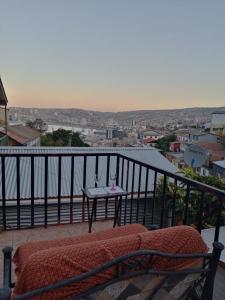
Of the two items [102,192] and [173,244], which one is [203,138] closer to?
[102,192]

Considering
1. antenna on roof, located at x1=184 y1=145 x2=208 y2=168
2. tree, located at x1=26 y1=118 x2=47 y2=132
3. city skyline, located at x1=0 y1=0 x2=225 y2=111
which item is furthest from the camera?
tree, located at x1=26 y1=118 x2=47 y2=132

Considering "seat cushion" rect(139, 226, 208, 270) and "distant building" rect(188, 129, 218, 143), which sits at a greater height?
"seat cushion" rect(139, 226, 208, 270)

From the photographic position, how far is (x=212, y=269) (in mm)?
1219

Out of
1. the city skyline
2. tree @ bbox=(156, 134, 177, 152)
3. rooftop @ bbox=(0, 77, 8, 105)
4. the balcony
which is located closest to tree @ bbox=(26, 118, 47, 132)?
tree @ bbox=(156, 134, 177, 152)

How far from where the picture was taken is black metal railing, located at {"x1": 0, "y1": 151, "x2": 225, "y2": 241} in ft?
8.13

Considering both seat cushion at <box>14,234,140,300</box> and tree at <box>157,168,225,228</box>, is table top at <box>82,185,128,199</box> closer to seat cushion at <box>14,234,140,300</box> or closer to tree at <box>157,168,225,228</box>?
tree at <box>157,168,225,228</box>

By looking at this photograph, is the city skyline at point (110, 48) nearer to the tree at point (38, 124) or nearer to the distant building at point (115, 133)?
the distant building at point (115, 133)

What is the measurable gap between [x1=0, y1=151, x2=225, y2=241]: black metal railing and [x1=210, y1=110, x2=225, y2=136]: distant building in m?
37.2

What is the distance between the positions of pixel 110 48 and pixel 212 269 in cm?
1390

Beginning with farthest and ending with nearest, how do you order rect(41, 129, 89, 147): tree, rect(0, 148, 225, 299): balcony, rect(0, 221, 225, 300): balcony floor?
rect(41, 129, 89, 147): tree → rect(0, 221, 225, 300): balcony floor → rect(0, 148, 225, 299): balcony

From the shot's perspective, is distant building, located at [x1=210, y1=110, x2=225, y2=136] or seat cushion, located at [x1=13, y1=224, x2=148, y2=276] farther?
distant building, located at [x1=210, y1=110, x2=225, y2=136]

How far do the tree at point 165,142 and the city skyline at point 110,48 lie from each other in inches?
605

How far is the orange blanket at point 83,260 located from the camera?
0.91 metres

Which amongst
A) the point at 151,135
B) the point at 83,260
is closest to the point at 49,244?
the point at 83,260
